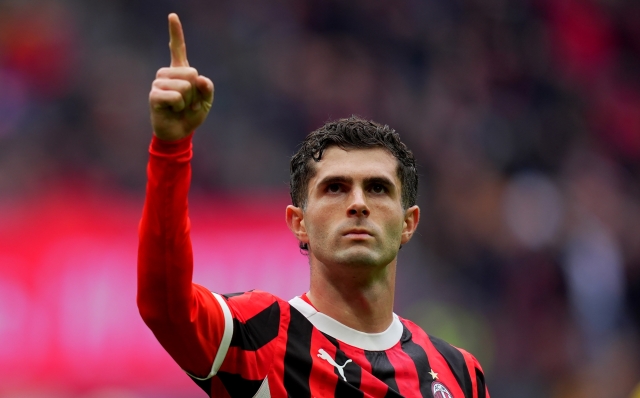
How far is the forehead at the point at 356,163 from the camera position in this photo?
3250mm

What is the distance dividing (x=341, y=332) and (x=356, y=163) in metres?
0.63

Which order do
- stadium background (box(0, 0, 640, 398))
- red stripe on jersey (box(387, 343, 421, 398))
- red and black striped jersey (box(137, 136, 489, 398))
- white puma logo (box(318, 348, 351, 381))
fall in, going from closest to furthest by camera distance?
red and black striped jersey (box(137, 136, 489, 398)) < white puma logo (box(318, 348, 351, 381)) < red stripe on jersey (box(387, 343, 421, 398)) < stadium background (box(0, 0, 640, 398))

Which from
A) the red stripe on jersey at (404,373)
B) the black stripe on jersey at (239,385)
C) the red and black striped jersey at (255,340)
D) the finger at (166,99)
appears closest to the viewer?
the finger at (166,99)

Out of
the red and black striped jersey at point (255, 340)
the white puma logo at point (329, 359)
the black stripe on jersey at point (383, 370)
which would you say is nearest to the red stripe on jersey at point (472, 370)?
the red and black striped jersey at point (255, 340)

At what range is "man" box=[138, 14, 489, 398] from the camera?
7.91 ft

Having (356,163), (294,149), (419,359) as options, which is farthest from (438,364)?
(294,149)

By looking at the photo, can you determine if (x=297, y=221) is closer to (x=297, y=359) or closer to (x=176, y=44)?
(x=297, y=359)

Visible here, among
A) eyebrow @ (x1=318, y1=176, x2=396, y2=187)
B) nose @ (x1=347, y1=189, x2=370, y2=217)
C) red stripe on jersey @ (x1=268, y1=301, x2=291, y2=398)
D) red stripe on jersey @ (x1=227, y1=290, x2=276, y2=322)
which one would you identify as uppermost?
eyebrow @ (x1=318, y1=176, x2=396, y2=187)

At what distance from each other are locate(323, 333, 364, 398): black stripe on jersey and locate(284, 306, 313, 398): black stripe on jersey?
0.36 ft

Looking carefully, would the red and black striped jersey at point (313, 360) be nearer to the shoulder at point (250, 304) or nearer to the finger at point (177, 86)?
the shoulder at point (250, 304)

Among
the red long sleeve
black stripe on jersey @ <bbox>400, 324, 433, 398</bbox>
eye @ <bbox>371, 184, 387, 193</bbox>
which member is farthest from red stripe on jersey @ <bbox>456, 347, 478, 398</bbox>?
the red long sleeve

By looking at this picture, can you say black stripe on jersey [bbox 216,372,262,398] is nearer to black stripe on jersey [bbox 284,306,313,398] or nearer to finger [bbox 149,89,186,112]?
black stripe on jersey [bbox 284,306,313,398]

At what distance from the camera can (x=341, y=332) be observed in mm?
3186

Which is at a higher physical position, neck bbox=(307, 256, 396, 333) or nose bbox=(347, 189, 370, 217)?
nose bbox=(347, 189, 370, 217)
